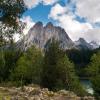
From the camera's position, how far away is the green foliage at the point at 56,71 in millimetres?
81812

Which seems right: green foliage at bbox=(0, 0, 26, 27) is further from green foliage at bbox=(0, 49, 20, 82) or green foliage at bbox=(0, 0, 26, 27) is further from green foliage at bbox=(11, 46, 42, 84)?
green foliage at bbox=(0, 49, 20, 82)

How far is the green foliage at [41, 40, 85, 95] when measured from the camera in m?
81.8

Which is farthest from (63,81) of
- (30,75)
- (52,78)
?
(30,75)

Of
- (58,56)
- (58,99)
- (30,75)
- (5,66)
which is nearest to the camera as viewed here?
(58,99)

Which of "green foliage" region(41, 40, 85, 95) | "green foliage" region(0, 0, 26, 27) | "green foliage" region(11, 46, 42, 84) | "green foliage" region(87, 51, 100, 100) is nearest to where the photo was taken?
"green foliage" region(0, 0, 26, 27)

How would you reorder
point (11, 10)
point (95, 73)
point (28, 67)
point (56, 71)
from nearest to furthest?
point (11, 10)
point (95, 73)
point (56, 71)
point (28, 67)

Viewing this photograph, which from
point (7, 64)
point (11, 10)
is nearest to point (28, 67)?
point (7, 64)

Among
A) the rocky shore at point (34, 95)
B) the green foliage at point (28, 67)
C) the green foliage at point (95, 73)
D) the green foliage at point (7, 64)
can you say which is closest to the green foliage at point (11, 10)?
the rocky shore at point (34, 95)

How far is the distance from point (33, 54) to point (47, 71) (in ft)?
70.2

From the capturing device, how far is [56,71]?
8175 centimetres

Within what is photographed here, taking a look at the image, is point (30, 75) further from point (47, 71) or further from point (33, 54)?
point (47, 71)

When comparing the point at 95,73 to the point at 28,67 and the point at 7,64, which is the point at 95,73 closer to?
the point at 28,67

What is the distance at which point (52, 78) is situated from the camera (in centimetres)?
8162

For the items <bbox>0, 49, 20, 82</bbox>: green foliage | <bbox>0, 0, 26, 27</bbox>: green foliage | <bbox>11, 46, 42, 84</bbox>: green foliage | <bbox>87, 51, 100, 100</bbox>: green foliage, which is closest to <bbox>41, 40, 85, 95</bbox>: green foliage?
<bbox>87, 51, 100, 100</bbox>: green foliage
